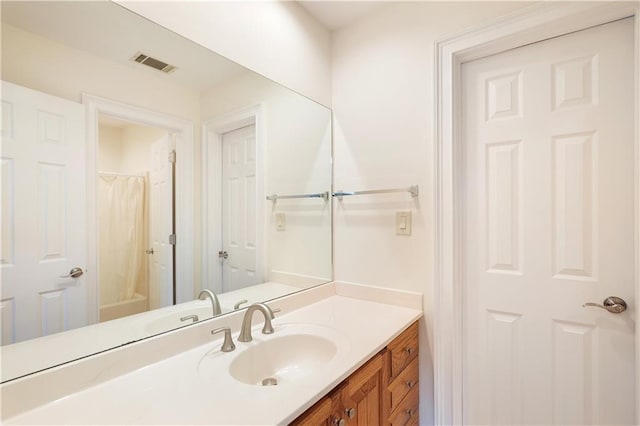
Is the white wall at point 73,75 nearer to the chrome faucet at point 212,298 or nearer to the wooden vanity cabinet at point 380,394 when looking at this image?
the chrome faucet at point 212,298

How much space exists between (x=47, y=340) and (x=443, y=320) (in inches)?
56.9

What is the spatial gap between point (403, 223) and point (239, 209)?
80 centimetres

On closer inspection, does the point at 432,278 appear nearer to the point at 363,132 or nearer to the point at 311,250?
the point at 311,250

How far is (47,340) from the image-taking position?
81 centimetres

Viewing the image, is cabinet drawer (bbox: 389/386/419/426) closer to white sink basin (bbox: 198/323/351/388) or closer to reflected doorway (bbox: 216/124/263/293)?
white sink basin (bbox: 198/323/351/388)

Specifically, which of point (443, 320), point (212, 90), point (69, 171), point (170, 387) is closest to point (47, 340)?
point (170, 387)

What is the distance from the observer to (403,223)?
1.52 meters

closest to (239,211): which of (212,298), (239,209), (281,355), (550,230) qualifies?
(239,209)

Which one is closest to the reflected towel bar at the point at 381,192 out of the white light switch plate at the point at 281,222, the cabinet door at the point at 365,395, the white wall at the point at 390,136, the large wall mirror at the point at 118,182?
the white wall at the point at 390,136

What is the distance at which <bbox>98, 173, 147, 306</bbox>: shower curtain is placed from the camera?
0.91 metres

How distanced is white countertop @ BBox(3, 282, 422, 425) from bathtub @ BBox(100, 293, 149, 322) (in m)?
0.18

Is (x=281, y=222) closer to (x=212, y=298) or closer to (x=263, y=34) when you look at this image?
(x=212, y=298)

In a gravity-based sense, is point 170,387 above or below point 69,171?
below

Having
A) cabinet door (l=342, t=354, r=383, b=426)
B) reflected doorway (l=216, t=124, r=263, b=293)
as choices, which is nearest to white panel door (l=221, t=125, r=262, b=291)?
reflected doorway (l=216, t=124, r=263, b=293)
